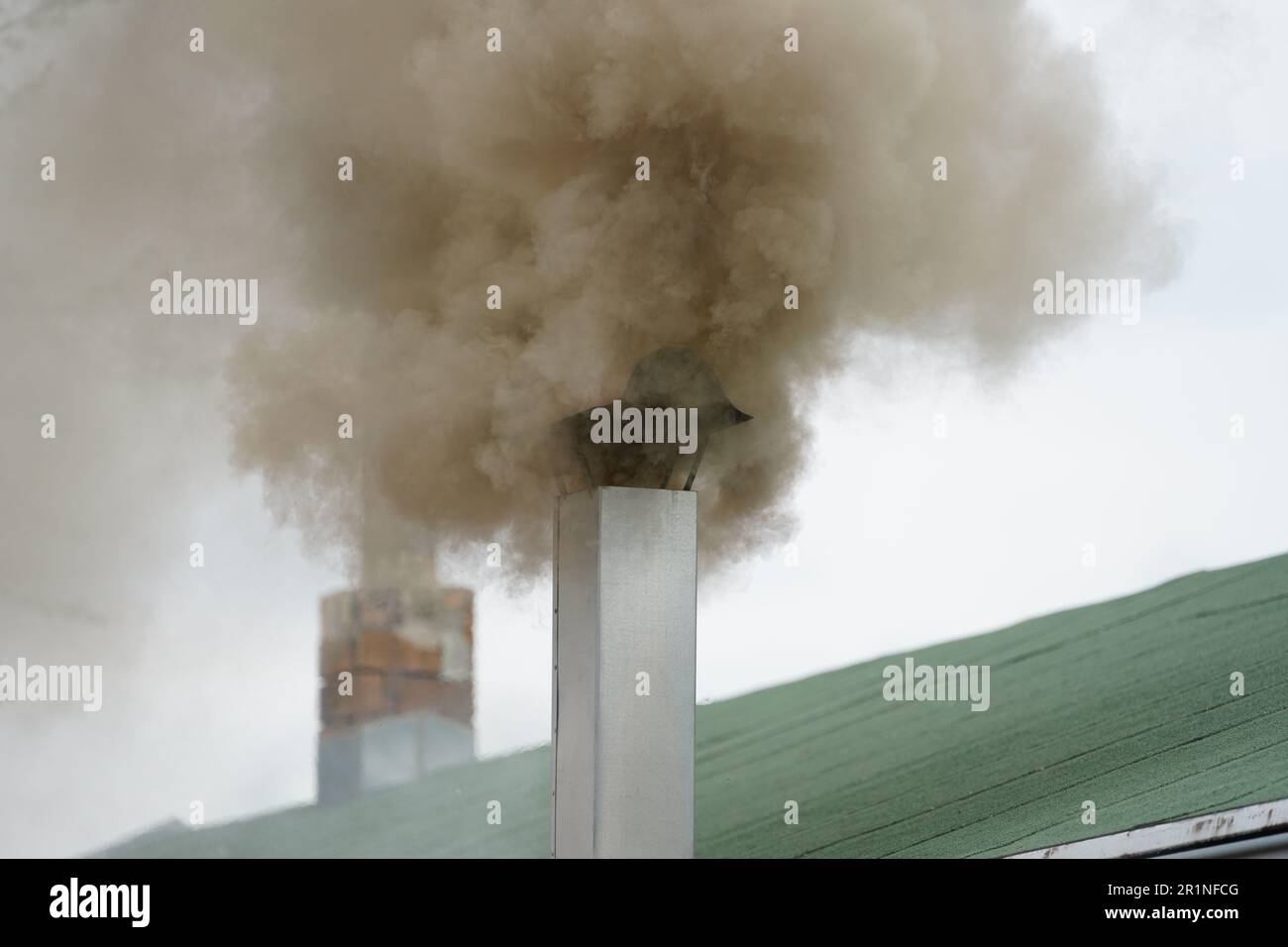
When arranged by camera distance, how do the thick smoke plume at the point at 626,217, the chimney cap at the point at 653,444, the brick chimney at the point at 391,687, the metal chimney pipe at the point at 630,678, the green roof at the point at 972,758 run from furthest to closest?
1. the brick chimney at the point at 391,687
2. the green roof at the point at 972,758
3. the thick smoke plume at the point at 626,217
4. the chimney cap at the point at 653,444
5. the metal chimney pipe at the point at 630,678

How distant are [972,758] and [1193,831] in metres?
6.48

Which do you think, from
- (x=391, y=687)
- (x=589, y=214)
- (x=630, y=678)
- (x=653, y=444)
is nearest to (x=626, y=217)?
(x=589, y=214)

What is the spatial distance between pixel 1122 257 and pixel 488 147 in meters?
4.70

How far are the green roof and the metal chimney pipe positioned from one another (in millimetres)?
5482

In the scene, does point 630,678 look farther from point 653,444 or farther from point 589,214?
point 589,214

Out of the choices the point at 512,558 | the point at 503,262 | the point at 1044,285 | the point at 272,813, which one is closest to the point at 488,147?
the point at 503,262

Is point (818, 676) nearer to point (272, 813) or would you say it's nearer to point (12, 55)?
point (272, 813)

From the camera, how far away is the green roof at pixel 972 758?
13.7m

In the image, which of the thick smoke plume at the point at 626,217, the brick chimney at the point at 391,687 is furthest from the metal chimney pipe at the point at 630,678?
the brick chimney at the point at 391,687

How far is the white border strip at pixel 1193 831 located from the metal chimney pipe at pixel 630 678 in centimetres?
267

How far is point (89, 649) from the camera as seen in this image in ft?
49.0

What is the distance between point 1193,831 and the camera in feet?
30.3

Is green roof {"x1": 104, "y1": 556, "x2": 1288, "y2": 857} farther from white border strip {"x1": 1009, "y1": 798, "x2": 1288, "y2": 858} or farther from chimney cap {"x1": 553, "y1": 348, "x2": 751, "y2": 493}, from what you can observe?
chimney cap {"x1": 553, "y1": 348, "x2": 751, "y2": 493}

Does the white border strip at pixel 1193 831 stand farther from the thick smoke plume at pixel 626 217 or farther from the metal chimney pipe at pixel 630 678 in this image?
the thick smoke plume at pixel 626 217
